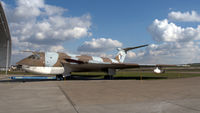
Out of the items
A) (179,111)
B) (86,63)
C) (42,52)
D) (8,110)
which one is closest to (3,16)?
(42,52)

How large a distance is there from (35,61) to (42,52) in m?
1.45

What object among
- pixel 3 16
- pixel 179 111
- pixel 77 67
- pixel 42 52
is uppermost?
pixel 3 16

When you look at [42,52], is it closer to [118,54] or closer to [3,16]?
[118,54]

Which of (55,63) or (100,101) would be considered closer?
(100,101)

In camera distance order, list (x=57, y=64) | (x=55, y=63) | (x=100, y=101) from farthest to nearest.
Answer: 1. (x=57, y=64)
2. (x=55, y=63)
3. (x=100, y=101)

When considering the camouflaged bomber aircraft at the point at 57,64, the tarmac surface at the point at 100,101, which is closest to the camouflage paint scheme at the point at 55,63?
the camouflaged bomber aircraft at the point at 57,64

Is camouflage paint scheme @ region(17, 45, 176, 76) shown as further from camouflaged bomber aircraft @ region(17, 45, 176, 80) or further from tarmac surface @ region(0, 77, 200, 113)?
tarmac surface @ region(0, 77, 200, 113)

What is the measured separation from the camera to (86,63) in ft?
67.2

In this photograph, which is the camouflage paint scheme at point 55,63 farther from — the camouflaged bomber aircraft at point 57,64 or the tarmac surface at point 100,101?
the tarmac surface at point 100,101

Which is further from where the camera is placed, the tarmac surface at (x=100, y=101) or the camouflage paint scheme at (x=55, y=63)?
the camouflage paint scheme at (x=55, y=63)

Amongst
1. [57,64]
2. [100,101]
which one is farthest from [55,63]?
[100,101]

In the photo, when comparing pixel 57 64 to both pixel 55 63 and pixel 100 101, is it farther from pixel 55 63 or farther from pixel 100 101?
pixel 100 101

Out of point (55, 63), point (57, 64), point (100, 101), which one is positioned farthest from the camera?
point (57, 64)

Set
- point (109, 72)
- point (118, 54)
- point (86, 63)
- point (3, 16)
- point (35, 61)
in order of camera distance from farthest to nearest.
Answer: point (3, 16) → point (118, 54) → point (109, 72) → point (86, 63) → point (35, 61)
